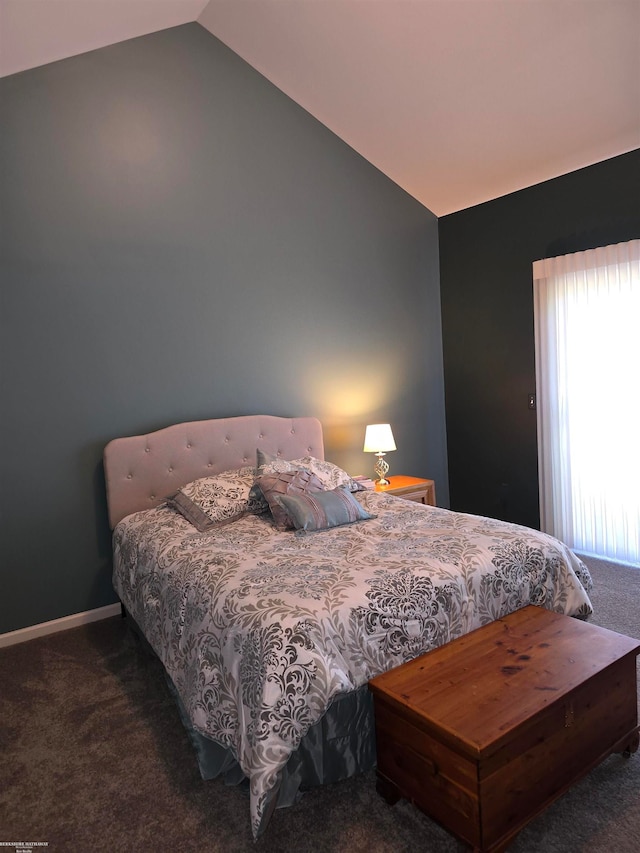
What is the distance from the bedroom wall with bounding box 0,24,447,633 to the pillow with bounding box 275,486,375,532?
1202 mm

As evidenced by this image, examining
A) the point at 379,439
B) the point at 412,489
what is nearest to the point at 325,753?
the point at 412,489

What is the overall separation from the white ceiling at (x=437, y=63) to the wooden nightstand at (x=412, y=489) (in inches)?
88.8

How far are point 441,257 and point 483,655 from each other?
375 cm

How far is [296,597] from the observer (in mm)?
1933

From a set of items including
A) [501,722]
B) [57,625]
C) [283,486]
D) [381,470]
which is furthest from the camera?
[381,470]

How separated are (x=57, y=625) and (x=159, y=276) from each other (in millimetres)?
2138

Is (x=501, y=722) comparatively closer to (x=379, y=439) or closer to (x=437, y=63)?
(x=379, y=439)

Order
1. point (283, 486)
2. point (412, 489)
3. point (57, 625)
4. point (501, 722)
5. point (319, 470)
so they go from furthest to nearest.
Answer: point (412, 489), point (319, 470), point (57, 625), point (283, 486), point (501, 722)

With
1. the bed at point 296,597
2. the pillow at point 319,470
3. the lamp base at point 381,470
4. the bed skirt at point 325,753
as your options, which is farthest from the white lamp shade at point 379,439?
the bed skirt at point 325,753

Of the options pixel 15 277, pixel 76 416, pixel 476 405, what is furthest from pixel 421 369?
pixel 15 277

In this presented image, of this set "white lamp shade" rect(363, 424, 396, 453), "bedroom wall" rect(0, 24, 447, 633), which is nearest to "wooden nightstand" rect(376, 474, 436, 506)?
"white lamp shade" rect(363, 424, 396, 453)

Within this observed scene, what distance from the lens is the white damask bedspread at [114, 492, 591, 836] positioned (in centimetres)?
171

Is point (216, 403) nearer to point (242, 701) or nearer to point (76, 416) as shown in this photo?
point (76, 416)

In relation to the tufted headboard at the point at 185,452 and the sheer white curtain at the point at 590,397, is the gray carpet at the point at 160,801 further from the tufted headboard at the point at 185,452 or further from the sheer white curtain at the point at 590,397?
the sheer white curtain at the point at 590,397
